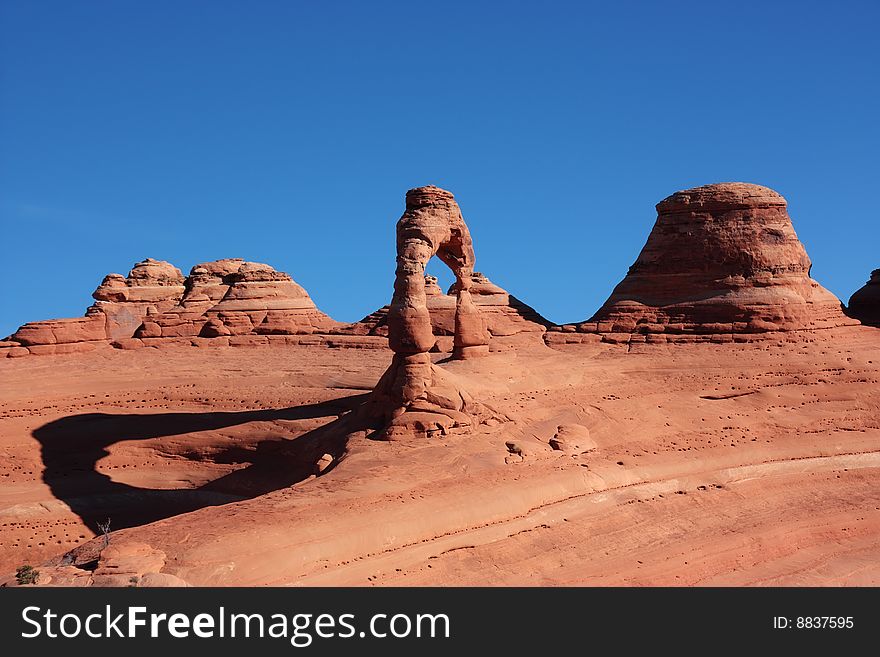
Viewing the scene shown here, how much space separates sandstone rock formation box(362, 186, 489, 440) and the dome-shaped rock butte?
9.30 metres

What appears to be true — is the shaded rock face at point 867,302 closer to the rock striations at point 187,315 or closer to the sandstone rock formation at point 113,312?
the rock striations at point 187,315

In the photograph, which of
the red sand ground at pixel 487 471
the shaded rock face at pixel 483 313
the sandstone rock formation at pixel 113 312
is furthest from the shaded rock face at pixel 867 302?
the sandstone rock formation at pixel 113 312

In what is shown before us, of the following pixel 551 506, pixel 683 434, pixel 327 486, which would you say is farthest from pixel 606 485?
pixel 327 486

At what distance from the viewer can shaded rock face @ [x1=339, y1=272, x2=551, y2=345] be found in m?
34.9

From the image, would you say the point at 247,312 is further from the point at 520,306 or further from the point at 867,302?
the point at 867,302

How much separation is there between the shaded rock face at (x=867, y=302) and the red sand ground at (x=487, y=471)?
3.08 metres

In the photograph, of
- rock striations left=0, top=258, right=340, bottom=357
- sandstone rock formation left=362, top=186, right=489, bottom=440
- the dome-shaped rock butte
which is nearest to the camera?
sandstone rock formation left=362, top=186, right=489, bottom=440

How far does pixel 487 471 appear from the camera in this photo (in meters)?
18.9

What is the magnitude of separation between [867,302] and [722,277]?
7.18 metres

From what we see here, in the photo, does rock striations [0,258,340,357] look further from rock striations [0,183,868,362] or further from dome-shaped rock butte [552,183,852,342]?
dome-shaped rock butte [552,183,852,342]

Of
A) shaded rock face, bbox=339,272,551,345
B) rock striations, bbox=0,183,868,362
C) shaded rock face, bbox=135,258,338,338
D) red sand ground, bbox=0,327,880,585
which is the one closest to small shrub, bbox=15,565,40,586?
red sand ground, bbox=0,327,880,585

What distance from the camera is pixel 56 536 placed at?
76.7 ft
